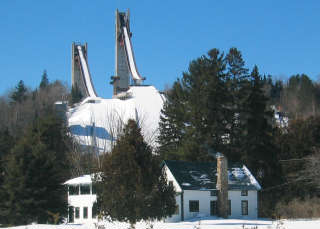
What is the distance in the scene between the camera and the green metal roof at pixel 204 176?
4581 cm

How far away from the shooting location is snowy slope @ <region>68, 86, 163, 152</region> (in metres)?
88.8

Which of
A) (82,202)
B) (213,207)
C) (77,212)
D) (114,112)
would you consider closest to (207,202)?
(213,207)

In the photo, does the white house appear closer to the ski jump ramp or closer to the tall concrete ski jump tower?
the ski jump ramp

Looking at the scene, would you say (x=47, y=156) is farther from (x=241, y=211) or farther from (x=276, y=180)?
(x=276, y=180)

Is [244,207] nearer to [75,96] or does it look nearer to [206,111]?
[206,111]

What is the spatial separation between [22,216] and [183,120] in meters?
27.2

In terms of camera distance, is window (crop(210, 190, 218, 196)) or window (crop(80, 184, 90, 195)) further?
window (crop(80, 184, 90, 195))

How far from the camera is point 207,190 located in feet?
150

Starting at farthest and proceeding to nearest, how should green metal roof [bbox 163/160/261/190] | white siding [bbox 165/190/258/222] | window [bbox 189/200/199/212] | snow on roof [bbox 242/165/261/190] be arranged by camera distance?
snow on roof [bbox 242/165/261/190], green metal roof [bbox 163/160/261/190], window [bbox 189/200/199/212], white siding [bbox 165/190/258/222]

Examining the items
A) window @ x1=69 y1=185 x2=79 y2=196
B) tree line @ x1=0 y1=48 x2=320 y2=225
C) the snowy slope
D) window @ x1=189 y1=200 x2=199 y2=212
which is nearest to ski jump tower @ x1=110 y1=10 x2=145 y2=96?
the snowy slope

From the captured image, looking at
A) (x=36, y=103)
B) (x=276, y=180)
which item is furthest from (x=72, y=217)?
(x=36, y=103)

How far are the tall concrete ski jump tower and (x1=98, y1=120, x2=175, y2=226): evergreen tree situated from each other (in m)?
→ 93.6

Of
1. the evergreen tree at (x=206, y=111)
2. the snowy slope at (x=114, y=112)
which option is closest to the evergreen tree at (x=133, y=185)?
the evergreen tree at (x=206, y=111)

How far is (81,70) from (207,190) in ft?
292
